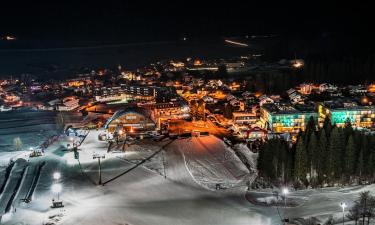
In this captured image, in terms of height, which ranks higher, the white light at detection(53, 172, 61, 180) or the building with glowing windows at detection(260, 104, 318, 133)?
the building with glowing windows at detection(260, 104, 318, 133)

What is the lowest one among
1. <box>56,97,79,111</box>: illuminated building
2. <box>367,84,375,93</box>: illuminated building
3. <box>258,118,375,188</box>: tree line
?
<box>258,118,375,188</box>: tree line

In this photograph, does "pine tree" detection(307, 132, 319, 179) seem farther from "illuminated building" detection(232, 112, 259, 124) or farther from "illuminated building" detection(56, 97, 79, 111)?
"illuminated building" detection(56, 97, 79, 111)

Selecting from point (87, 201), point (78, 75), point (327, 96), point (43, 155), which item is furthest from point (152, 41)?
point (87, 201)

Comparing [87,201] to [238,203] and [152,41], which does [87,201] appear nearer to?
[238,203]

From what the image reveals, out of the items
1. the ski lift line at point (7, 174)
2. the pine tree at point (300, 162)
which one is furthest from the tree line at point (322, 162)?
the ski lift line at point (7, 174)

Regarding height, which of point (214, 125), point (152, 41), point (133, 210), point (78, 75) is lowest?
point (133, 210)

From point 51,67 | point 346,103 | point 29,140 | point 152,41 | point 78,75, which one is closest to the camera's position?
point 29,140

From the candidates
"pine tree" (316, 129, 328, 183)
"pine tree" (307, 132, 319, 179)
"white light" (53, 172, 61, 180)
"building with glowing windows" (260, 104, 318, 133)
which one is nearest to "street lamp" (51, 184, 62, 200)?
"white light" (53, 172, 61, 180)
